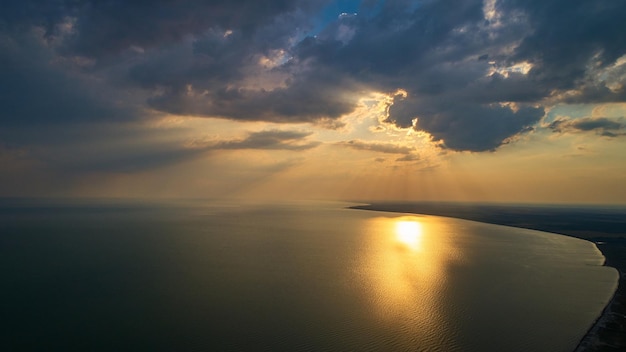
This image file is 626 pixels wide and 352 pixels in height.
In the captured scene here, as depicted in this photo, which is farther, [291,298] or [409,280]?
[409,280]

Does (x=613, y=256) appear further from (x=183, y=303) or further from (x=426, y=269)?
(x=183, y=303)

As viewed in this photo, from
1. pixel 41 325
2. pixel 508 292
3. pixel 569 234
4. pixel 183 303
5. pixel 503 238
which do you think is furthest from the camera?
pixel 569 234

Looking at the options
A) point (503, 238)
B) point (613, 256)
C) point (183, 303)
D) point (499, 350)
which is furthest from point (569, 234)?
point (183, 303)

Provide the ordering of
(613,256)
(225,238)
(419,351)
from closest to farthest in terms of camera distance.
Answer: (419,351) < (613,256) < (225,238)

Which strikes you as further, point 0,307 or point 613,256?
point 613,256

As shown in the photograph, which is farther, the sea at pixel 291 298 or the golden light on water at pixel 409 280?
the golden light on water at pixel 409 280

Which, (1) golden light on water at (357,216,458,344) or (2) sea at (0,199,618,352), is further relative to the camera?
(1) golden light on water at (357,216,458,344)
